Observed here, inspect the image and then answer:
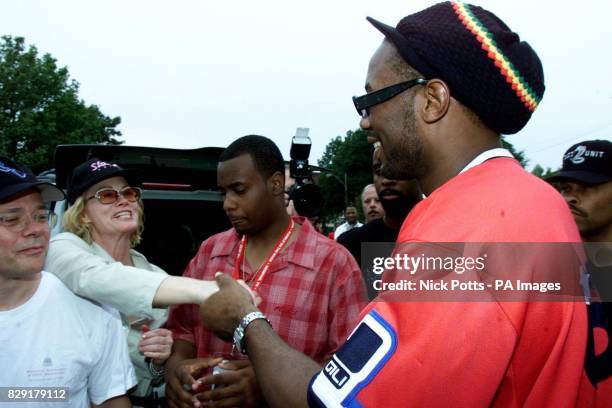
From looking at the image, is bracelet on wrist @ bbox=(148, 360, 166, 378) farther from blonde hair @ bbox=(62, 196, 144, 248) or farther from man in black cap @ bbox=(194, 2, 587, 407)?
man in black cap @ bbox=(194, 2, 587, 407)

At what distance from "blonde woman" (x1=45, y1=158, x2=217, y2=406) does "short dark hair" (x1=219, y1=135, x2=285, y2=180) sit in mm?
770

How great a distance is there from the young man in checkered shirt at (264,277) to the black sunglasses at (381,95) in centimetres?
114

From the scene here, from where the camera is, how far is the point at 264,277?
2648mm

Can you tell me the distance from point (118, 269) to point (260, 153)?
967mm

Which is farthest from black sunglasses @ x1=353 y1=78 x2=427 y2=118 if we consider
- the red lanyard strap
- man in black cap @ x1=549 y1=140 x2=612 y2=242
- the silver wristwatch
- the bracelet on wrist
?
the bracelet on wrist

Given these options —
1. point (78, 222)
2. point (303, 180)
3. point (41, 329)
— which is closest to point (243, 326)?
point (41, 329)

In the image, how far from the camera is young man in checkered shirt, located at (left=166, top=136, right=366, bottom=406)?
2363 mm


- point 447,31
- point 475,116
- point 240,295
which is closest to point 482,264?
point 475,116

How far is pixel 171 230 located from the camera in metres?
4.33

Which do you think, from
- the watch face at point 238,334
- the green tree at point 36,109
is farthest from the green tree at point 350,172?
the watch face at point 238,334

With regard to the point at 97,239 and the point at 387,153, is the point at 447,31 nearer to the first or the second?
the point at 387,153

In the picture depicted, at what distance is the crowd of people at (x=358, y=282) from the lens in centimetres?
112

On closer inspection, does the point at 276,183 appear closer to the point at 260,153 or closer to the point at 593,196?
the point at 260,153

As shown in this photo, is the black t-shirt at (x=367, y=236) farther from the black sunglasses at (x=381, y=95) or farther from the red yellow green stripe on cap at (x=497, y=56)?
the red yellow green stripe on cap at (x=497, y=56)
